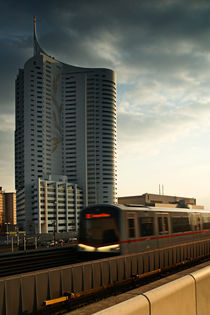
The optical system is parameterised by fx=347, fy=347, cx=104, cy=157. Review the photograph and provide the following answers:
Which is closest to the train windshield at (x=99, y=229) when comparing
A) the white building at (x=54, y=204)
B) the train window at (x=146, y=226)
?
the train window at (x=146, y=226)

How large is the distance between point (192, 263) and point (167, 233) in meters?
2.81

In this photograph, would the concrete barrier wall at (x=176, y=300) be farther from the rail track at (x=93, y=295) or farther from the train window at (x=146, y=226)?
the train window at (x=146, y=226)

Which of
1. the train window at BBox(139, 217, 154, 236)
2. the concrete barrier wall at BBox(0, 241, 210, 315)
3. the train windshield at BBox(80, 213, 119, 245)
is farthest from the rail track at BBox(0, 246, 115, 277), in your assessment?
the concrete barrier wall at BBox(0, 241, 210, 315)

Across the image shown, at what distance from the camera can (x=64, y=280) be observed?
10.6m

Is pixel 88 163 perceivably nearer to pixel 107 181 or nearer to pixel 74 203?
pixel 107 181

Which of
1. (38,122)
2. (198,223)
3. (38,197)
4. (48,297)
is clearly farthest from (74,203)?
(48,297)

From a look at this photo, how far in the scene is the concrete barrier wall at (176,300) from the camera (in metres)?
4.22

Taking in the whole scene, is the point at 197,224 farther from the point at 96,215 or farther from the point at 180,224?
the point at 96,215

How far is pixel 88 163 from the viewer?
653 feet

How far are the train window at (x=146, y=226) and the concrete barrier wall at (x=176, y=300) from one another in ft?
45.9

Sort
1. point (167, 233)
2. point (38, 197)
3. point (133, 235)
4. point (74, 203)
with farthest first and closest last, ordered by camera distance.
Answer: point (74, 203) < point (38, 197) < point (167, 233) < point (133, 235)

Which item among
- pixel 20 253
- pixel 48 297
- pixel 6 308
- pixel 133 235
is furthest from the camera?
pixel 133 235

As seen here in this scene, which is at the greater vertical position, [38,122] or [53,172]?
[38,122]

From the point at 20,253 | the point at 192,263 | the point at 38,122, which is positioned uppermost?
the point at 38,122
